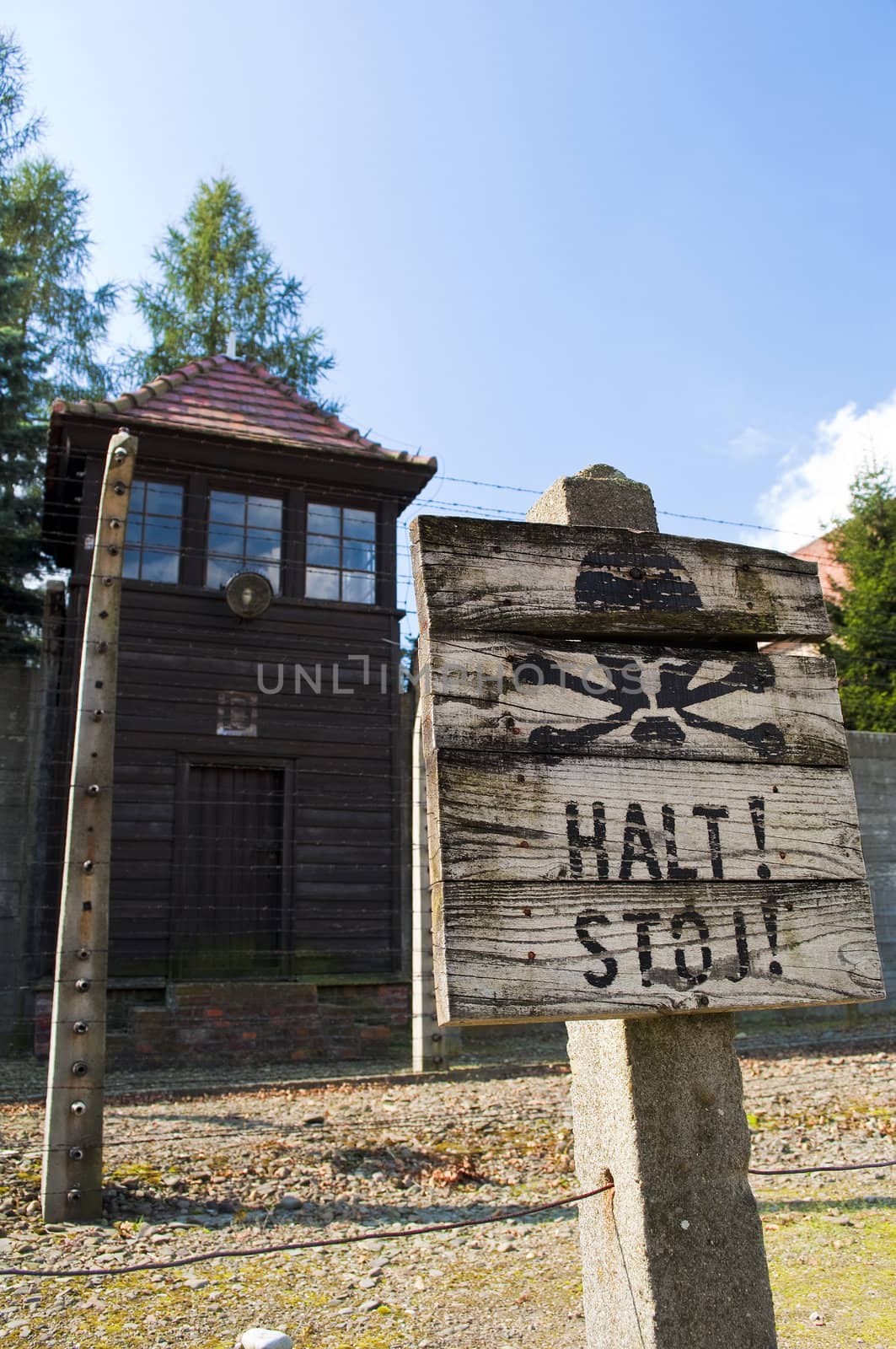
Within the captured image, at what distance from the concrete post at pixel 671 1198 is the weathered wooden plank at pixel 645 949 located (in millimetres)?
230

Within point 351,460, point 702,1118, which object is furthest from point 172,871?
point 702,1118

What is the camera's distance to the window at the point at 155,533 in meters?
11.8

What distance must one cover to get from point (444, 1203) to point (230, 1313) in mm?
1701

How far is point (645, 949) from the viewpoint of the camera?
1838 millimetres

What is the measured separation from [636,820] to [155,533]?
10890 mm

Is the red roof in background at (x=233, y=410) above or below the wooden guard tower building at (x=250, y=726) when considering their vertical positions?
above

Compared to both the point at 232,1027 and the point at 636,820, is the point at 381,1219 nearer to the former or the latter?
the point at 636,820

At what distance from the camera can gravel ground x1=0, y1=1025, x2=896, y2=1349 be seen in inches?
141

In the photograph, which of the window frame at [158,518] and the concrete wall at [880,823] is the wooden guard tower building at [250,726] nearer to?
the window frame at [158,518]

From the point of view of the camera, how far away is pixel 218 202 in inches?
954

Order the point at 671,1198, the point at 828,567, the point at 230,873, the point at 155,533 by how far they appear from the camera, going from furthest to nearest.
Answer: the point at 828,567, the point at 155,533, the point at 230,873, the point at 671,1198

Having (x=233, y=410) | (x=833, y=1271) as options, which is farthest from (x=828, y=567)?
(x=833, y=1271)

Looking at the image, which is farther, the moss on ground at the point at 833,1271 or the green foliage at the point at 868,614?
the green foliage at the point at 868,614

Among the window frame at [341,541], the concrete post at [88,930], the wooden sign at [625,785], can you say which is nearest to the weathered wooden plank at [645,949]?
the wooden sign at [625,785]
